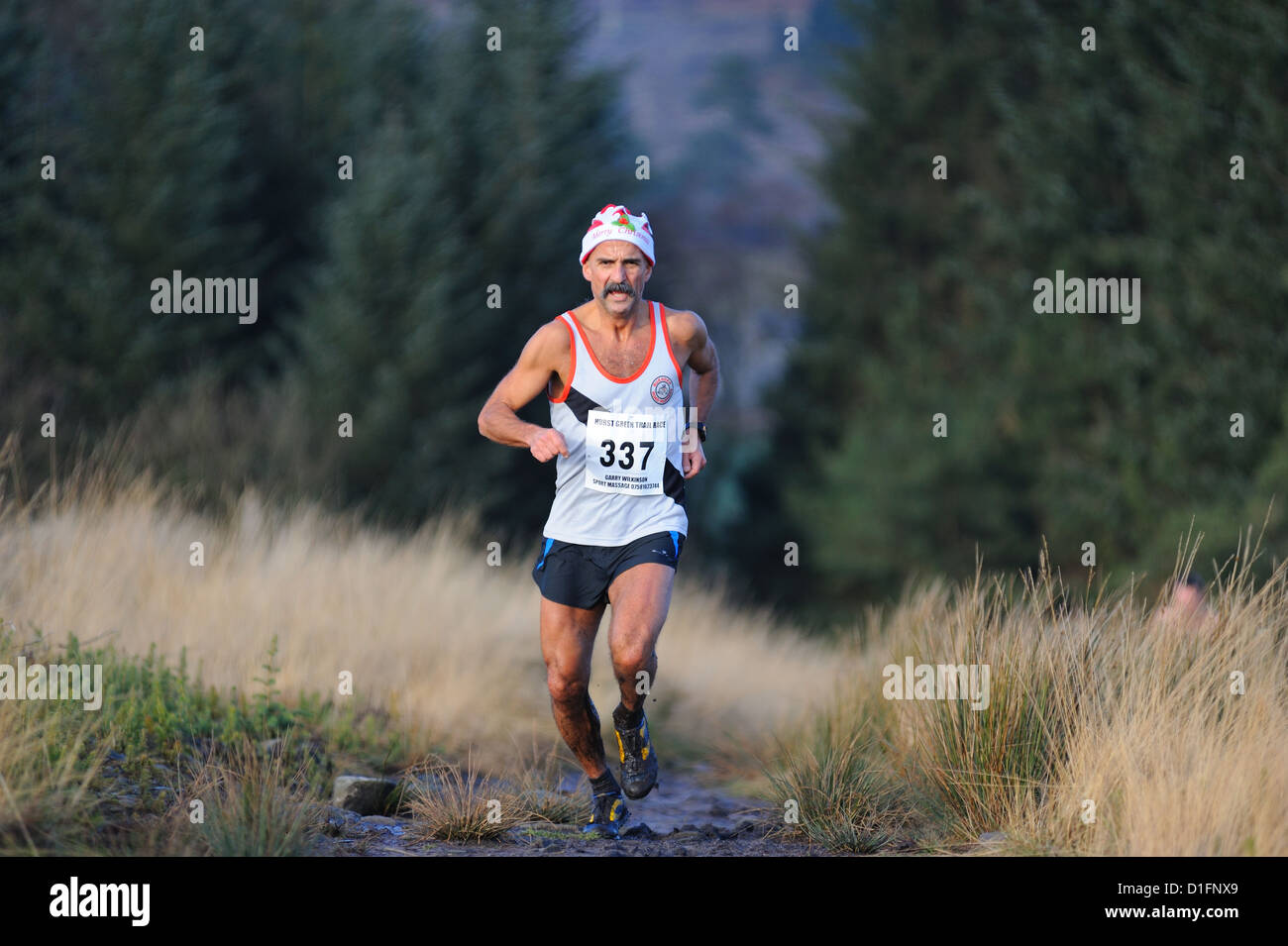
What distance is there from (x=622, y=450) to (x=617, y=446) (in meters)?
0.03

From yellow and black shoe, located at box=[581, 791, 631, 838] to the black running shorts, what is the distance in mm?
890

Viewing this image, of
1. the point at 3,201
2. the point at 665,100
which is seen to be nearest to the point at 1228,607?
the point at 3,201

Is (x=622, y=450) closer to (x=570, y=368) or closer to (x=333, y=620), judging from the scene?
(x=570, y=368)

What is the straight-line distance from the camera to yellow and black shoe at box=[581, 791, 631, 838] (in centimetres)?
684

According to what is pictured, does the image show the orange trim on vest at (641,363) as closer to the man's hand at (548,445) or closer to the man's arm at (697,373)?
the man's arm at (697,373)

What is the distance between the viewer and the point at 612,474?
670cm

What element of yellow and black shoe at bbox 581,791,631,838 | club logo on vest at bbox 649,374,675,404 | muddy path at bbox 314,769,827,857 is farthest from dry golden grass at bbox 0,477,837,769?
club logo on vest at bbox 649,374,675,404

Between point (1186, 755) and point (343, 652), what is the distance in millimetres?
5676

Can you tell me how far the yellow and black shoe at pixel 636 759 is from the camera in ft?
22.3

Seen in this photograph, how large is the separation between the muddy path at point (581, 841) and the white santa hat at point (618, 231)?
101 inches

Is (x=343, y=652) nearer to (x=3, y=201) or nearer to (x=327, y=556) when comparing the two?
(x=327, y=556)

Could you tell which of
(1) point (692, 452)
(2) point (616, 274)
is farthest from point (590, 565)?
(2) point (616, 274)

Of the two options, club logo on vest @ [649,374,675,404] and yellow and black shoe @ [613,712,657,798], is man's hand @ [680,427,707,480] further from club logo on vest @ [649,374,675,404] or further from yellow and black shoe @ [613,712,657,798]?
yellow and black shoe @ [613,712,657,798]

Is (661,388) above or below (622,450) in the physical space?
above
